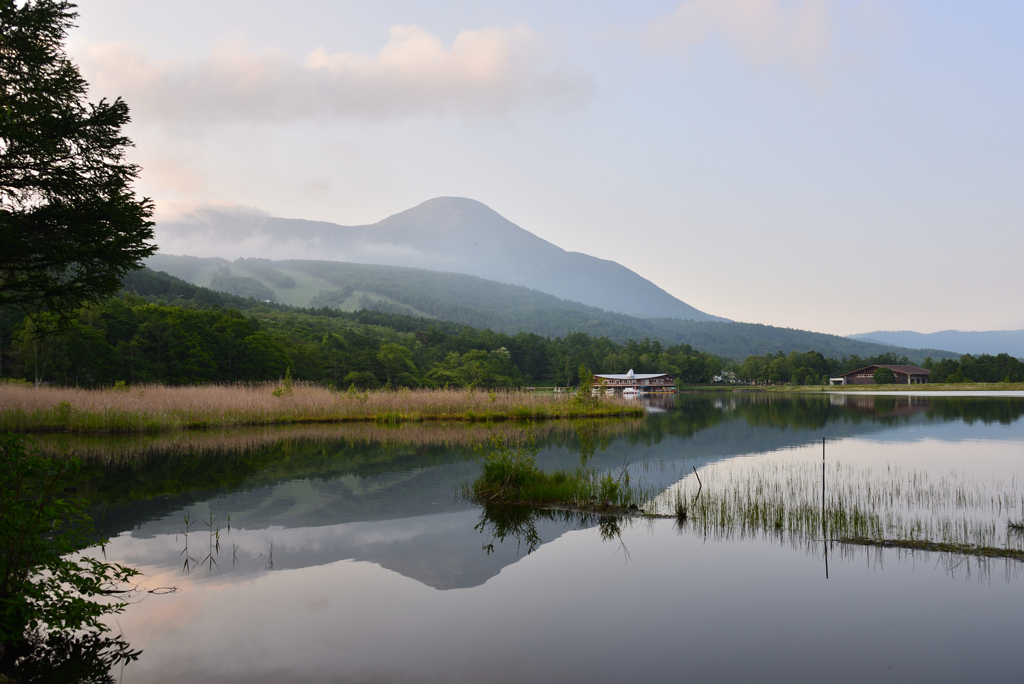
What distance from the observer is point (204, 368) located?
47.2 m

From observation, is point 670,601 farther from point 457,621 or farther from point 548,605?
point 457,621

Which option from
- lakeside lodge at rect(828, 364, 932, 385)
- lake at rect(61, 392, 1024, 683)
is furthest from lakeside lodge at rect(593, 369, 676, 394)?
lake at rect(61, 392, 1024, 683)

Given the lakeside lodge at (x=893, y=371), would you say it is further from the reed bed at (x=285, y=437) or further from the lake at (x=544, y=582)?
the lake at (x=544, y=582)

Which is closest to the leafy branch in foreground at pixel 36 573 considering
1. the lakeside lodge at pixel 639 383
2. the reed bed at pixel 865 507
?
the reed bed at pixel 865 507

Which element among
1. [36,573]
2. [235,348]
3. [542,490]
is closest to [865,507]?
[542,490]

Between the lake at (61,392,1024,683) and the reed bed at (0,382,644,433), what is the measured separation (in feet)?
27.6

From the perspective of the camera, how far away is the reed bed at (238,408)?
1969 cm

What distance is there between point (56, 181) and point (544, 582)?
10.1m

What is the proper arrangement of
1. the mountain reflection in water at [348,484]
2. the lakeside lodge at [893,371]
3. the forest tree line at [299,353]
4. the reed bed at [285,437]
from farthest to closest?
the lakeside lodge at [893,371] → the forest tree line at [299,353] → the reed bed at [285,437] → the mountain reflection in water at [348,484]

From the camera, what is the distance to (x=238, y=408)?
23.4 metres

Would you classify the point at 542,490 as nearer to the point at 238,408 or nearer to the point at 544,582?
the point at 544,582

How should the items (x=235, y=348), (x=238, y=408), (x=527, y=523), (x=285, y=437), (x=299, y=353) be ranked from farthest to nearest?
(x=299, y=353), (x=235, y=348), (x=238, y=408), (x=285, y=437), (x=527, y=523)

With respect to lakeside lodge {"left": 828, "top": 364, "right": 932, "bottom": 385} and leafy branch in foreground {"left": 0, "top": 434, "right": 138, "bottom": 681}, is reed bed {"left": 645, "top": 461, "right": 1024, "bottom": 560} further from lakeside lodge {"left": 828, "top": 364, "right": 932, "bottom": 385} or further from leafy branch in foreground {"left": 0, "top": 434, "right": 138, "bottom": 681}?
lakeside lodge {"left": 828, "top": 364, "right": 932, "bottom": 385}

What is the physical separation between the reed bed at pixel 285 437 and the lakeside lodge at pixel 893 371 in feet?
314
